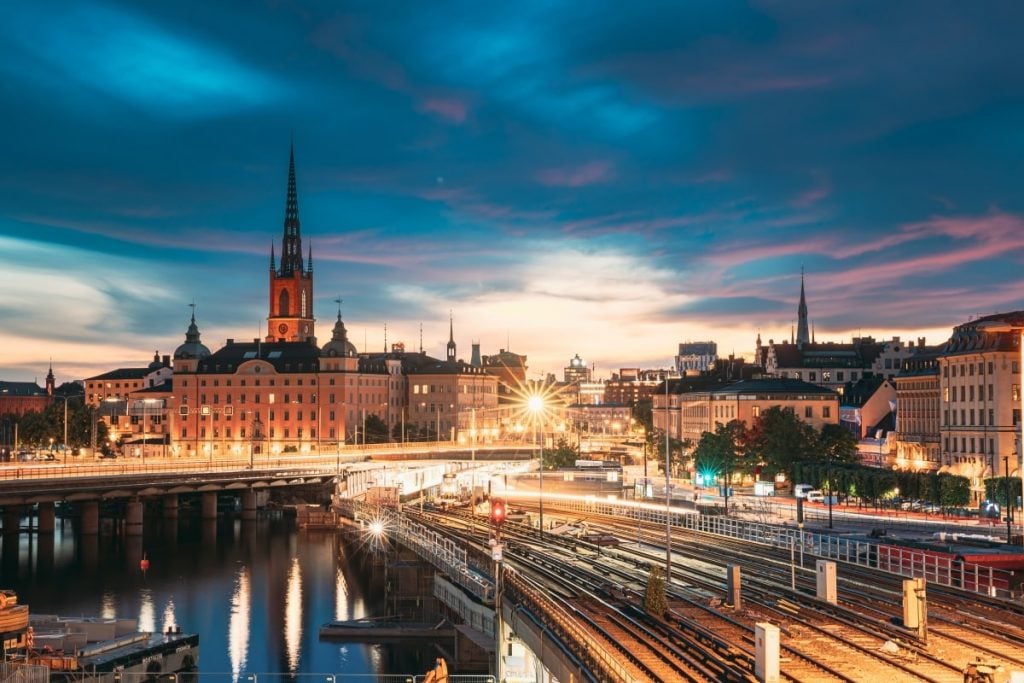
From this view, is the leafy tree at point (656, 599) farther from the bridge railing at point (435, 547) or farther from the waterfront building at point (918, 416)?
the waterfront building at point (918, 416)

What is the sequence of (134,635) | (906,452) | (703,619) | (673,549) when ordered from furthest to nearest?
1. (906,452)
2. (673,549)
3. (134,635)
4. (703,619)

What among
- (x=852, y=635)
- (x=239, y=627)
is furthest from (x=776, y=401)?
(x=852, y=635)

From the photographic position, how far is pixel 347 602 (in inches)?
3383

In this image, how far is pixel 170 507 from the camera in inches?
5497

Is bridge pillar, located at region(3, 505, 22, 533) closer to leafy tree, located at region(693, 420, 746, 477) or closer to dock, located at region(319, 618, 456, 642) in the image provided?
dock, located at region(319, 618, 456, 642)

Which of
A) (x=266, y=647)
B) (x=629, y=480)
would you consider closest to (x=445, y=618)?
(x=266, y=647)

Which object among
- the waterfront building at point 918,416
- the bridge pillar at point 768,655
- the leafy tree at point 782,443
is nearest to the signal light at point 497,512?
the bridge pillar at point 768,655

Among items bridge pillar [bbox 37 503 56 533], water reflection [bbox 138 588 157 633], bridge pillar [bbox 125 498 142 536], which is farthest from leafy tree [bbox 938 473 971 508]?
bridge pillar [bbox 37 503 56 533]

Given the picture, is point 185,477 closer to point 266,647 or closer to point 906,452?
point 266,647

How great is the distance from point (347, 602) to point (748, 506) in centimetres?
3923

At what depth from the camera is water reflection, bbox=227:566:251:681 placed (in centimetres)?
6787

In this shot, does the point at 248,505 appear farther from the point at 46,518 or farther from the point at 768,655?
the point at 768,655

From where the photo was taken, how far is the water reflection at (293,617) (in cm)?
6950

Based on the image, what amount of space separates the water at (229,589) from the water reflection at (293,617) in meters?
0.06
